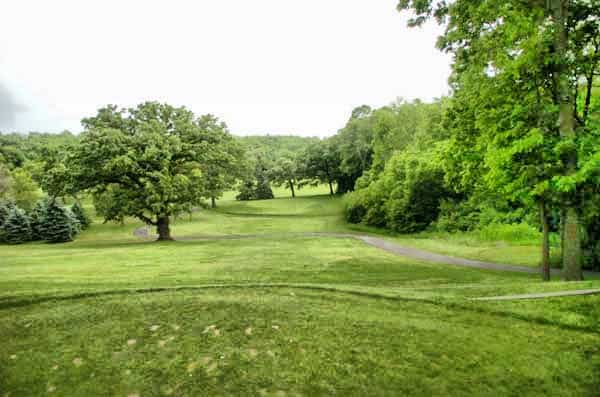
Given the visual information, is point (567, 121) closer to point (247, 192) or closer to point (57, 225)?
point (57, 225)

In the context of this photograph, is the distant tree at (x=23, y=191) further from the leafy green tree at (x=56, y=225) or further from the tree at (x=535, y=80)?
the tree at (x=535, y=80)

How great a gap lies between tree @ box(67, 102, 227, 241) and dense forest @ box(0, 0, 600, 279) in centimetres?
9

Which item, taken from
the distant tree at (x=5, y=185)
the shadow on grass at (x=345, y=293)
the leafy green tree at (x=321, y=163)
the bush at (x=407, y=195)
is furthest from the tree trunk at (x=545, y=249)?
the distant tree at (x=5, y=185)

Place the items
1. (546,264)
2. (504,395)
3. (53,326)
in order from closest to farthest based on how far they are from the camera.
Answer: (504,395) < (53,326) < (546,264)

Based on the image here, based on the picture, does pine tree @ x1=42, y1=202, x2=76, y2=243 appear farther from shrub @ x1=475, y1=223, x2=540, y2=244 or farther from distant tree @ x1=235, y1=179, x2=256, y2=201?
shrub @ x1=475, y1=223, x2=540, y2=244

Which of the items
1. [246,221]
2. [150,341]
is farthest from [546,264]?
[246,221]

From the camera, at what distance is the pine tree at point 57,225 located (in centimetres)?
Answer: 3314

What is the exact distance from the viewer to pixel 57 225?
109 ft

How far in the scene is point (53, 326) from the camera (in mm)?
5793

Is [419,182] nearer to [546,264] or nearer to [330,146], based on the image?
[546,264]

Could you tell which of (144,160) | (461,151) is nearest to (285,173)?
(144,160)

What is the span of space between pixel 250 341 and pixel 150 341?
5.20ft

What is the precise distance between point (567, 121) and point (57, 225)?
40585 mm

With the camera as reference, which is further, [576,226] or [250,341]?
[576,226]
